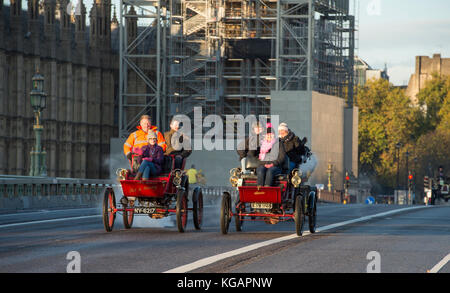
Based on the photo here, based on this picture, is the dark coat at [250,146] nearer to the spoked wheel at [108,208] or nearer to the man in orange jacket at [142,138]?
the man in orange jacket at [142,138]

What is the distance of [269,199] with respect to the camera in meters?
17.1

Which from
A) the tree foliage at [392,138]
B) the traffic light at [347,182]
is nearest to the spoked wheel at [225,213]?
the traffic light at [347,182]

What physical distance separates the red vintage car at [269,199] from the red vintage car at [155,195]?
74 centimetres

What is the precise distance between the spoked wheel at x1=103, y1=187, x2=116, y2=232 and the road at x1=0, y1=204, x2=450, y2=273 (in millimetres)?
192

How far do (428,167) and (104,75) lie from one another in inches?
1512

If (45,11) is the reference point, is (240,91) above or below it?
below

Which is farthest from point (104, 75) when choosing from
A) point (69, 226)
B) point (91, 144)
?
point (69, 226)

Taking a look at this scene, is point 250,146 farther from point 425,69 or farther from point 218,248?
point 425,69

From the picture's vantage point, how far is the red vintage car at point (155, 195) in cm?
1712

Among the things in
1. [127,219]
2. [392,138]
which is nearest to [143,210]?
[127,219]

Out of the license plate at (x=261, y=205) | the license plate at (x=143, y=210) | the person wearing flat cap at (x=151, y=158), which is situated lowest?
the license plate at (x=143, y=210)

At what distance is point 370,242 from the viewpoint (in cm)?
1586
